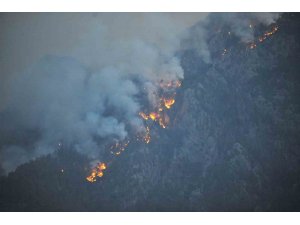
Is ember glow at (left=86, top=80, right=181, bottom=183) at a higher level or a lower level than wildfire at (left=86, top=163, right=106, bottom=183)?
higher

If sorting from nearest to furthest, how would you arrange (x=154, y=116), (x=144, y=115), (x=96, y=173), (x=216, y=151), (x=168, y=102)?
1. (x=216, y=151)
2. (x=96, y=173)
3. (x=154, y=116)
4. (x=168, y=102)
5. (x=144, y=115)

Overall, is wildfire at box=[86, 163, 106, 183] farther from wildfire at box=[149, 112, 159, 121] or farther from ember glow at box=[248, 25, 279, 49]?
ember glow at box=[248, 25, 279, 49]

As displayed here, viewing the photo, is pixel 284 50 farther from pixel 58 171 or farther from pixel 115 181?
pixel 58 171

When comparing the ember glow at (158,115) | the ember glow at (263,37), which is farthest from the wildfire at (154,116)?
the ember glow at (263,37)

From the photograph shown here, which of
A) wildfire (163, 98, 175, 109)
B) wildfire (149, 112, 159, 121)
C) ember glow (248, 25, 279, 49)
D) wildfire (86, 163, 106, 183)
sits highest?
ember glow (248, 25, 279, 49)

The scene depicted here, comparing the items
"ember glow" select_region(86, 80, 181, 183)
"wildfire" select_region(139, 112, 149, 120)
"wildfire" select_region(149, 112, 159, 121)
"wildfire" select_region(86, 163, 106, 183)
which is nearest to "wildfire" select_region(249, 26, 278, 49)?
"ember glow" select_region(86, 80, 181, 183)

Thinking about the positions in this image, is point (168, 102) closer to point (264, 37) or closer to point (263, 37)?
point (263, 37)

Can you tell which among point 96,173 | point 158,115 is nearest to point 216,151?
point 158,115

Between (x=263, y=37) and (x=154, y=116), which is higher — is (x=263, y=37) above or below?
above
